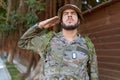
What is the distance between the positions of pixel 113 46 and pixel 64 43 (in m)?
3.06

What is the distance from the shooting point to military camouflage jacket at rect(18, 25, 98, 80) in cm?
317

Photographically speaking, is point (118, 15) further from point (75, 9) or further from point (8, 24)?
point (8, 24)

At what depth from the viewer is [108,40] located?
6520 millimetres

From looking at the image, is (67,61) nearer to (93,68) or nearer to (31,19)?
(93,68)

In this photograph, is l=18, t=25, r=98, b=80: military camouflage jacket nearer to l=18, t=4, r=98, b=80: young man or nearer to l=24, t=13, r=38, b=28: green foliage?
l=18, t=4, r=98, b=80: young man

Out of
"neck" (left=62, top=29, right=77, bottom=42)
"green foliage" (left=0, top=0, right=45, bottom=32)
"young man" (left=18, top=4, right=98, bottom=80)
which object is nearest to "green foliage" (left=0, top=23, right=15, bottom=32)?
"green foliage" (left=0, top=0, right=45, bottom=32)

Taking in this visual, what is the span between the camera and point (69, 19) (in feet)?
10.8

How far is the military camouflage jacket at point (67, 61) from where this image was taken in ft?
10.4

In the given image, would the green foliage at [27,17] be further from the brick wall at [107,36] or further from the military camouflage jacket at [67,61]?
the military camouflage jacket at [67,61]

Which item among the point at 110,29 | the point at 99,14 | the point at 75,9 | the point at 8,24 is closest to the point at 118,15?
the point at 110,29

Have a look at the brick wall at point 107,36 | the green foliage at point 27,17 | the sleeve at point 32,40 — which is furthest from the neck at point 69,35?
the green foliage at point 27,17

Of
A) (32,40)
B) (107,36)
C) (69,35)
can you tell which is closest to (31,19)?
(107,36)

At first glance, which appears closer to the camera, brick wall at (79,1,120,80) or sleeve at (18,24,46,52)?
sleeve at (18,24,46,52)

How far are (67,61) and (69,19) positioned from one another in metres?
0.40
